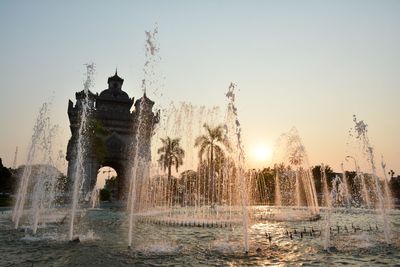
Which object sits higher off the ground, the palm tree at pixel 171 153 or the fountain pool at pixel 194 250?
the palm tree at pixel 171 153

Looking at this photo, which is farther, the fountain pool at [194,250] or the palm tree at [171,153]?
the palm tree at [171,153]

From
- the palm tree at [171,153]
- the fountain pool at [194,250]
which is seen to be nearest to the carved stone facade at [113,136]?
the palm tree at [171,153]

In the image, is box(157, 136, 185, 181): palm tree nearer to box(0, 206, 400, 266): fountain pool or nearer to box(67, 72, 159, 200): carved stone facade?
box(67, 72, 159, 200): carved stone facade

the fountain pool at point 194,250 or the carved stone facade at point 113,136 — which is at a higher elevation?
the carved stone facade at point 113,136

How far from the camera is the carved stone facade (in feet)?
139

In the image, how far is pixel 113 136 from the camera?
4441 centimetres

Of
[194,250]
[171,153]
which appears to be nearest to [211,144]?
[171,153]

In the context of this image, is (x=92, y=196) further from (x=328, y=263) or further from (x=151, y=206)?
(x=328, y=263)

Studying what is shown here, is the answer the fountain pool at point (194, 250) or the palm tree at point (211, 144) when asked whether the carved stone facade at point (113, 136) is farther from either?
the fountain pool at point (194, 250)

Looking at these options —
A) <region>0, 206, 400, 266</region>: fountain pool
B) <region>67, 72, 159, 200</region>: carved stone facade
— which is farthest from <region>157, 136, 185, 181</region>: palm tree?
<region>0, 206, 400, 266</region>: fountain pool

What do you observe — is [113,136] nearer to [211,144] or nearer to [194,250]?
[211,144]

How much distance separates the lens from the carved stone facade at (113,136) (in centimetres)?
4225

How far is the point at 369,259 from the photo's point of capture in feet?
28.2

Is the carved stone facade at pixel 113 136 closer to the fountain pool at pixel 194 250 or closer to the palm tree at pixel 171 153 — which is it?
the palm tree at pixel 171 153
